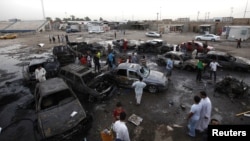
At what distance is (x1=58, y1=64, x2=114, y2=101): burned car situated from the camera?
8.47m

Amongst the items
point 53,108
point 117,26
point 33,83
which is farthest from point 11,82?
point 117,26

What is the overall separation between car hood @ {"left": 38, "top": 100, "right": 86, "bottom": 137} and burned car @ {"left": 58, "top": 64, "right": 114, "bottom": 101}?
189 centimetres

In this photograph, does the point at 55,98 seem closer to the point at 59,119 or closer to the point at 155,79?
the point at 59,119

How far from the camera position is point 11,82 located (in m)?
12.1

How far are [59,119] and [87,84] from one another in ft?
9.63

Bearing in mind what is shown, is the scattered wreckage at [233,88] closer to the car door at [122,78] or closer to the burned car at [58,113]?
the car door at [122,78]

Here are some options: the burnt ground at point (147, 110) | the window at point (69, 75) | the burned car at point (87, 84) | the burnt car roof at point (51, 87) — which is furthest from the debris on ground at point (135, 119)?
the window at point (69, 75)

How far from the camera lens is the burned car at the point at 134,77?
944 cm

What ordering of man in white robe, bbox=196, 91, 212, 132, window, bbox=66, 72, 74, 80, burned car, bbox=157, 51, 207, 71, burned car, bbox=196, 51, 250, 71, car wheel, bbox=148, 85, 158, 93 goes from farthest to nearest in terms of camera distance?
burned car, bbox=157, 51, 207, 71
burned car, bbox=196, 51, 250, 71
car wheel, bbox=148, 85, 158, 93
window, bbox=66, 72, 74, 80
man in white robe, bbox=196, 91, 212, 132

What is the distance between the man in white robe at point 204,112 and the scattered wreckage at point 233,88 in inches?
162

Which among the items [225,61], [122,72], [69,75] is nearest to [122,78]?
[122,72]

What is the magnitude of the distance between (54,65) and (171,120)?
9388 mm

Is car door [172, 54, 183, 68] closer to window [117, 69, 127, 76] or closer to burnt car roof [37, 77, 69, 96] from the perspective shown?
window [117, 69, 127, 76]

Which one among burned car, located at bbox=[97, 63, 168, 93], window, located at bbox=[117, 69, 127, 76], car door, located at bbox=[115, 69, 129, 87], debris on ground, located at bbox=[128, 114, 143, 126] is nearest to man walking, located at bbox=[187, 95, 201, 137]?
debris on ground, located at bbox=[128, 114, 143, 126]
